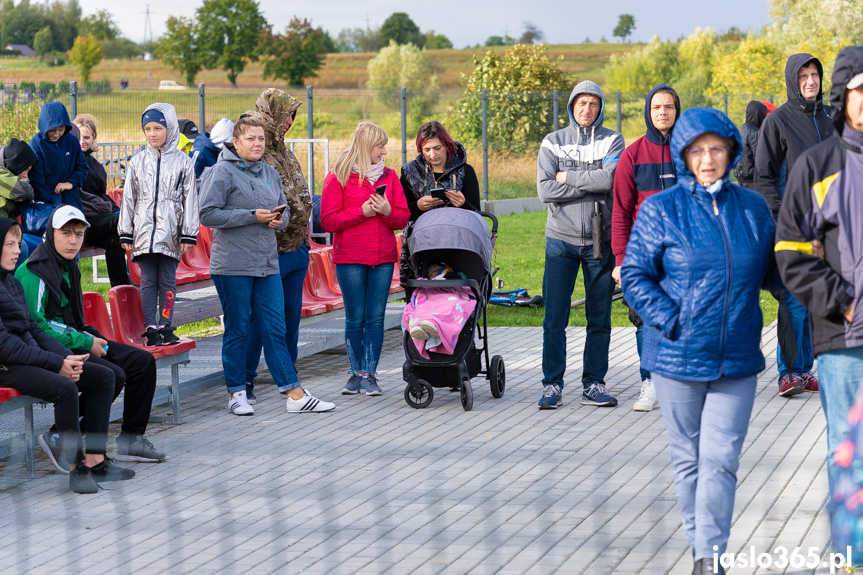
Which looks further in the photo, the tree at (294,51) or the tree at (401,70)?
the tree at (294,51)

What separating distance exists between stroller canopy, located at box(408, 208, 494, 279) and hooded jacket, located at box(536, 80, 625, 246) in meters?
0.53

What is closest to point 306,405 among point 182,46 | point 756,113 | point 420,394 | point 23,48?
point 420,394

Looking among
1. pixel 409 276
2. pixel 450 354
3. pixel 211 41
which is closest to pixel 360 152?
pixel 409 276

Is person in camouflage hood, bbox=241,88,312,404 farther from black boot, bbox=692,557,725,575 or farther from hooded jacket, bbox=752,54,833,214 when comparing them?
black boot, bbox=692,557,725,575

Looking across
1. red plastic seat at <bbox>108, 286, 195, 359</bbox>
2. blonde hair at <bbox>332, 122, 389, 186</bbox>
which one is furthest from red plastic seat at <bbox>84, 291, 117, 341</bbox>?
blonde hair at <bbox>332, 122, 389, 186</bbox>

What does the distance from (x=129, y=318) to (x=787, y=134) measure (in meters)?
4.86

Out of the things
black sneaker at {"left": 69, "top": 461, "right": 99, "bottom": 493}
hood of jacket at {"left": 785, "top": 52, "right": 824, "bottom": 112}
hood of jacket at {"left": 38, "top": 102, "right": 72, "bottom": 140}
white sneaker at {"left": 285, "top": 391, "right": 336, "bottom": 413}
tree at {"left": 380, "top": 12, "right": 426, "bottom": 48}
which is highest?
tree at {"left": 380, "top": 12, "right": 426, "bottom": 48}

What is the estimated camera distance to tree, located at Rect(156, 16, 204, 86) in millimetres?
91875

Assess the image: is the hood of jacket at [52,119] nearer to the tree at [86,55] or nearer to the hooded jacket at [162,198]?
the hooded jacket at [162,198]

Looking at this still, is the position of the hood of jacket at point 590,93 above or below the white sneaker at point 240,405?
above

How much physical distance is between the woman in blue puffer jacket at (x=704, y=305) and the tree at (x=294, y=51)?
9237cm

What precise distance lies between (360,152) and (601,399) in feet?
8.28

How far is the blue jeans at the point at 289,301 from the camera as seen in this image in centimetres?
855

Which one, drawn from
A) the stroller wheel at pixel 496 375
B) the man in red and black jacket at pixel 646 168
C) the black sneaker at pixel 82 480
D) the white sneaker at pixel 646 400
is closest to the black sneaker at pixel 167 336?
the black sneaker at pixel 82 480
